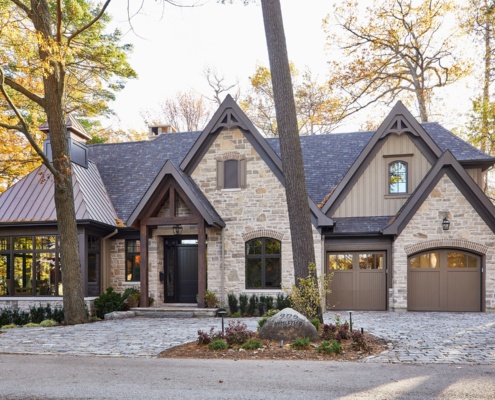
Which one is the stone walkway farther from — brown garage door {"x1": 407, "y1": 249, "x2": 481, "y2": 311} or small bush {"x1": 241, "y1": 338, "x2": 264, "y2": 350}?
small bush {"x1": 241, "y1": 338, "x2": 264, "y2": 350}

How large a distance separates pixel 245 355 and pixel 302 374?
1.66m

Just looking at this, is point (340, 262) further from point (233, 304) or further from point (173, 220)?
point (173, 220)

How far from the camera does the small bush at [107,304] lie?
16344mm

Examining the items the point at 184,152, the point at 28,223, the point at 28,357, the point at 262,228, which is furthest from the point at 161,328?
the point at 184,152

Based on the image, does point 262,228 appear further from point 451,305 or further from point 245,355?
point 245,355

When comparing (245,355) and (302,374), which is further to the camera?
(245,355)

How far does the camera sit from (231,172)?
57.9 ft

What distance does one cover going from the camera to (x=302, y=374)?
7164 millimetres

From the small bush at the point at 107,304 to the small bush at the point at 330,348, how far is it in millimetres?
9468

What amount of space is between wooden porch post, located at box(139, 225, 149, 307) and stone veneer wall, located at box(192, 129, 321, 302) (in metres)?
2.09

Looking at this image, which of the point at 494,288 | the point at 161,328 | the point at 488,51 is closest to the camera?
the point at 161,328

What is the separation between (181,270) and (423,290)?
8.22 m

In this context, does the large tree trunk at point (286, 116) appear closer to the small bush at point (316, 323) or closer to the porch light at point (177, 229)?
the small bush at point (316, 323)

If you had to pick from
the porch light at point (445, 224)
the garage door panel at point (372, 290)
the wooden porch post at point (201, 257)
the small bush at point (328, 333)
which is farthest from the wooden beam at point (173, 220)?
the porch light at point (445, 224)
